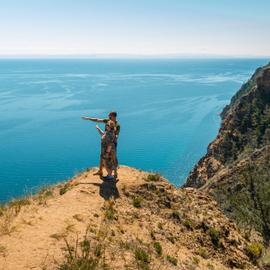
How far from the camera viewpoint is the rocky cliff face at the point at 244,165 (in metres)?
30.3

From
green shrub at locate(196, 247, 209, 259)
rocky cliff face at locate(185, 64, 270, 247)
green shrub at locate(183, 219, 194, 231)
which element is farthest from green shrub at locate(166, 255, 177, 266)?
rocky cliff face at locate(185, 64, 270, 247)

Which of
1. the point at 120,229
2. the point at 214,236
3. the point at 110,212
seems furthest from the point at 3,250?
the point at 214,236

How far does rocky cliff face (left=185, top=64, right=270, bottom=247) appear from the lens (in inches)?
1194

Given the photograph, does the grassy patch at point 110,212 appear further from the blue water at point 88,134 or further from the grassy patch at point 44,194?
the blue water at point 88,134

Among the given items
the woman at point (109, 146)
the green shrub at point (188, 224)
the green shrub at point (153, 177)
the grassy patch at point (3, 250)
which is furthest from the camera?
the green shrub at point (153, 177)

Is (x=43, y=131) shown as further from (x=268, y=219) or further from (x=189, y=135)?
(x=268, y=219)

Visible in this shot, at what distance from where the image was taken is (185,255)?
14.1 m

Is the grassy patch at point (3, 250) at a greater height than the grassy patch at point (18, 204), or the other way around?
the grassy patch at point (3, 250)

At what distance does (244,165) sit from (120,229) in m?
33.3

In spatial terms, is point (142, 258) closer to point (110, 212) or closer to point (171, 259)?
point (171, 259)

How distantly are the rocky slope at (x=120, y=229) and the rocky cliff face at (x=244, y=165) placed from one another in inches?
331

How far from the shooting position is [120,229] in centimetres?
1395

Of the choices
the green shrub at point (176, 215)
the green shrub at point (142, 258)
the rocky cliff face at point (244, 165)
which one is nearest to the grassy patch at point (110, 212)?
the green shrub at point (142, 258)

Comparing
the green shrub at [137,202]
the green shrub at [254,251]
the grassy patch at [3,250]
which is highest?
the grassy patch at [3,250]
